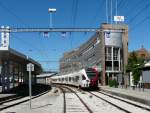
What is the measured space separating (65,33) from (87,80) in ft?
55.3

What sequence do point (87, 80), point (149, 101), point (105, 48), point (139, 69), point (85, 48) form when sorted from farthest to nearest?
point (85, 48)
point (105, 48)
point (139, 69)
point (87, 80)
point (149, 101)

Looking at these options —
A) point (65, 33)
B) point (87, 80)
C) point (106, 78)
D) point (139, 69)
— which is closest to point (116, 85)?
point (139, 69)

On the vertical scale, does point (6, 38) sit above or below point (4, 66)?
above

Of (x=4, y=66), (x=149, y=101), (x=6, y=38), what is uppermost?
(x=6, y=38)

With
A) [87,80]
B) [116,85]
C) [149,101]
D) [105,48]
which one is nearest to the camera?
[149,101]

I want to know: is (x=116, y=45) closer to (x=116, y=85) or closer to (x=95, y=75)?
(x=116, y=85)

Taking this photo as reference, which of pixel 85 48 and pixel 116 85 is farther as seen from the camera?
pixel 85 48

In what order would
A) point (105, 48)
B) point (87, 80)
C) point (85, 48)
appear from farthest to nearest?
point (85, 48) → point (105, 48) → point (87, 80)

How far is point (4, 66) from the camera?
1721 inches

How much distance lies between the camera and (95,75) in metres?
58.1

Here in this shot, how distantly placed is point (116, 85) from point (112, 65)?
23662 millimetres

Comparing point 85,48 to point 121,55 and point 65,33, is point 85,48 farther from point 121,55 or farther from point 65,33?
point 65,33

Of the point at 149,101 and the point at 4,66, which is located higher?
the point at 4,66

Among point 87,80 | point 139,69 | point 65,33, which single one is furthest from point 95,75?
point 65,33
